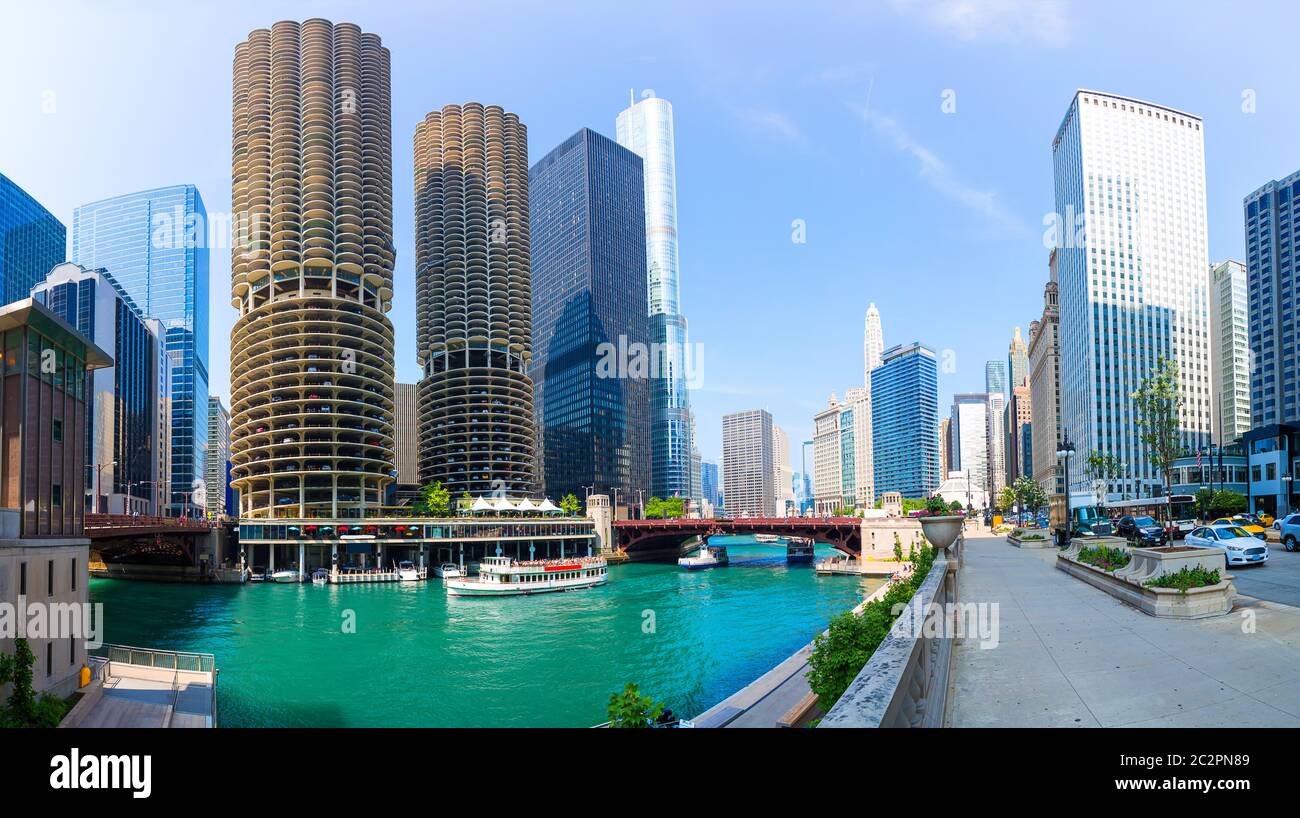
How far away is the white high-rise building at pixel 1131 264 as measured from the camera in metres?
133

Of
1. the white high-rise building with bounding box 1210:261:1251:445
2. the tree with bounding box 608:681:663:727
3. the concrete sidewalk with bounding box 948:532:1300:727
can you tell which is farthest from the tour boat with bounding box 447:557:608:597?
the white high-rise building with bounding box 1210:261:1251:445

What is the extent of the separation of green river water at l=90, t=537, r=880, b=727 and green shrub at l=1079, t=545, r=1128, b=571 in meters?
16.3

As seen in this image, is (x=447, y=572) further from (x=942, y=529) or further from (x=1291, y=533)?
(x=1291, y=533)

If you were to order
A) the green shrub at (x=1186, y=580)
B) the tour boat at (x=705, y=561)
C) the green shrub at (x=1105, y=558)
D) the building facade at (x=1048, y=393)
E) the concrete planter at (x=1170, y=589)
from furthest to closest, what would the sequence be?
the building facade at (x=1048, y=393) < the tour boat at (x=705, y=561) < the green shrub at (x=1105, y=558) < the green shrub at (x=1186, y=580) < the concrete planter at (x=1170, y=589)

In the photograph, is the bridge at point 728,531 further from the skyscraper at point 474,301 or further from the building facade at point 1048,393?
the building facade at point 1048,393

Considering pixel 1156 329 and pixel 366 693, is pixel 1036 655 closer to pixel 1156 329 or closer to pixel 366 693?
pixel 366 693

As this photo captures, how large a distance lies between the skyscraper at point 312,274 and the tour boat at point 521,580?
140ft

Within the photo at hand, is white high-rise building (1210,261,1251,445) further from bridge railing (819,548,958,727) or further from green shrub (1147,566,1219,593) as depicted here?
bridge railing (819,548,958,727)

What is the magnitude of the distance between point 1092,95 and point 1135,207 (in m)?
22.3

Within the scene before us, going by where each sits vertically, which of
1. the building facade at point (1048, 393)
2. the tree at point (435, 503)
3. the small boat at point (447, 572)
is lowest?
the small boat at point (447, 572)

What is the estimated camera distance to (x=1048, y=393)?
559 ft

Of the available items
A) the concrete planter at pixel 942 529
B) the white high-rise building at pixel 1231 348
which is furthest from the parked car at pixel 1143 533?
the white high-rise building at pixel 1231 348

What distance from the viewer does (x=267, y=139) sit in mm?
129000
